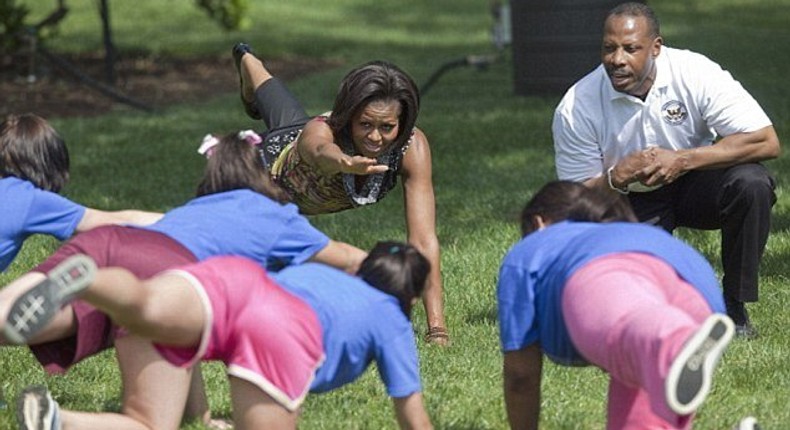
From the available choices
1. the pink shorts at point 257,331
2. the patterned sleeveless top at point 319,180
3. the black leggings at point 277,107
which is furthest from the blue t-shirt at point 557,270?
the black leggings at point 277,107

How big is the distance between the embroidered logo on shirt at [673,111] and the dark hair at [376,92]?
106cm

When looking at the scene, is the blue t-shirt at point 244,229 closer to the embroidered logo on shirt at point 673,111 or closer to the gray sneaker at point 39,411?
the gray sneaker at point 39,411

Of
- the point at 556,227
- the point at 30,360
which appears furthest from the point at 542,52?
the point at 556,227

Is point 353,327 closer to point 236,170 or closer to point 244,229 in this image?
point 244,229

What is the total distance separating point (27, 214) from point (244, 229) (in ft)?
2.72

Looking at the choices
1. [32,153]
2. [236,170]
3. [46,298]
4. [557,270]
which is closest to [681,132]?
[557,270]

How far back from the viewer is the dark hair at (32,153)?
487cm

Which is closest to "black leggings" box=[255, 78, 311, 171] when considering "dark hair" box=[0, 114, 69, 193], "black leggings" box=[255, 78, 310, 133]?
"black leggings" box=[255, 78, 310, 133]

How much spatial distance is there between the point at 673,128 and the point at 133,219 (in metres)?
2.45

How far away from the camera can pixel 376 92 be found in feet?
19.1

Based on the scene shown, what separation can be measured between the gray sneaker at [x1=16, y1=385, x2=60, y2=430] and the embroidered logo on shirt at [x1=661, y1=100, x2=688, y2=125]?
2.97 meters

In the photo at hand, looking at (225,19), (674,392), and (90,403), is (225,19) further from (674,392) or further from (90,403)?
(674,392)

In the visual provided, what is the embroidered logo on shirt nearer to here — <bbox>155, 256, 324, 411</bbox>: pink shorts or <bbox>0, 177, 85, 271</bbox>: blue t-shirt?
<bbox>0, 177, 85, 271</bbox>: blue t-shirt

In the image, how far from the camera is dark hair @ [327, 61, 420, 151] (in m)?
5.80
